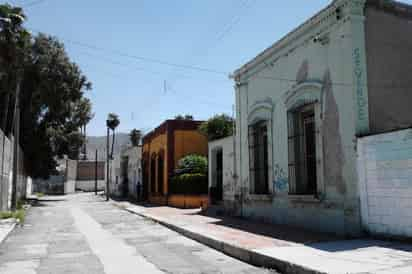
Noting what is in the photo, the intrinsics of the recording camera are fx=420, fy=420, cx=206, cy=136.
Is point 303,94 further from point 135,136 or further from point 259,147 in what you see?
point 135,136

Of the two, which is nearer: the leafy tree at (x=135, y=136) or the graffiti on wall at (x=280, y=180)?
the graffiti on wall at (x=280, y=180)

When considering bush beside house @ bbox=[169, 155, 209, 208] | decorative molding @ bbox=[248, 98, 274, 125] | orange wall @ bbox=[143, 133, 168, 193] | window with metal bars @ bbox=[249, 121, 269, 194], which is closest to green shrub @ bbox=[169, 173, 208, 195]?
bush beside house @ bbox=[169, 155, 209, 208]

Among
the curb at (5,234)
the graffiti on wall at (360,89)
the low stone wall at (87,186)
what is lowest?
the curb at (5,234)

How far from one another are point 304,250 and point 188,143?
776 inches

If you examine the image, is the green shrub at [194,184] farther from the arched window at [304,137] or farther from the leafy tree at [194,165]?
the arched window at [304,137]

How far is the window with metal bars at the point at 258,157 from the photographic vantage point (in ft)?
48.9

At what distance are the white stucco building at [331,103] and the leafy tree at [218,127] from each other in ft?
35.9

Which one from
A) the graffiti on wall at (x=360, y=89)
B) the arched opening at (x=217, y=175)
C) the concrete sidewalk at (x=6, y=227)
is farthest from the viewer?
the arched opening at (x=217, y=175)

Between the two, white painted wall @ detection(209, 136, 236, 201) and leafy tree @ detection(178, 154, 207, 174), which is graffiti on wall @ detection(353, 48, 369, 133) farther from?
leafy tree @ detection(178, 154, 207, 174)

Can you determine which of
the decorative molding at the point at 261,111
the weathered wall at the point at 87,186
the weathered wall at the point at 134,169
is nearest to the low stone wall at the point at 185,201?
the decorative molding at the point at 261,111

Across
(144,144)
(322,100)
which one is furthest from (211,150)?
(144,144)

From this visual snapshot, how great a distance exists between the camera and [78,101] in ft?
126

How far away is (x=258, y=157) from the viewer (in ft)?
50.3

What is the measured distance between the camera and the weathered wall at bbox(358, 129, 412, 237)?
8.60m
